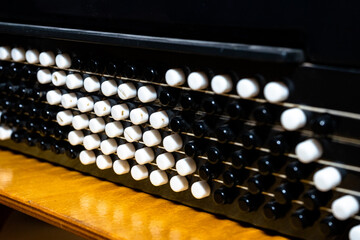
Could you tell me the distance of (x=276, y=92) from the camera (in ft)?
2.54

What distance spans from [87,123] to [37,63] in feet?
0.58

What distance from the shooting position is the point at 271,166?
32.5 inches

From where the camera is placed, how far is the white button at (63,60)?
107 centimetres

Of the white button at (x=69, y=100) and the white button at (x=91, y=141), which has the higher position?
the white button at (x=69, y=100)

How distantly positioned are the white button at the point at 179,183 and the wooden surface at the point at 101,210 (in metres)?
0.05

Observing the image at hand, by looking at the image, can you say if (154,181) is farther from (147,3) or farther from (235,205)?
(147,3)

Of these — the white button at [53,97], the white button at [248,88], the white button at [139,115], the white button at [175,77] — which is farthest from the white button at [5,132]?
the white button at [248,88]

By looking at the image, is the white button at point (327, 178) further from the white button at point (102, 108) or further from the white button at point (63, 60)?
the white button at point (63, 60)

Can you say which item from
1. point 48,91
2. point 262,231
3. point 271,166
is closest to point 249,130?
point 271,166

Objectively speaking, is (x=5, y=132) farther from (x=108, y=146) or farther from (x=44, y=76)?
(x=108, y=146)

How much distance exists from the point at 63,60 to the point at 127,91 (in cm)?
18

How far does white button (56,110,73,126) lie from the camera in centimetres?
113

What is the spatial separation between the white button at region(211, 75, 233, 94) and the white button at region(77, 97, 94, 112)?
0.32m

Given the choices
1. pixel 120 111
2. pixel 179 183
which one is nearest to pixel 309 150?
pixel 179 183
